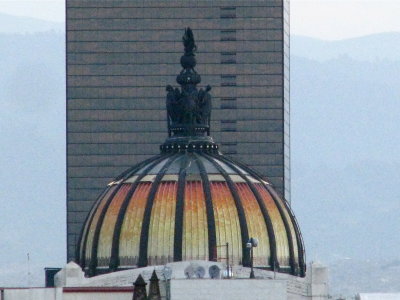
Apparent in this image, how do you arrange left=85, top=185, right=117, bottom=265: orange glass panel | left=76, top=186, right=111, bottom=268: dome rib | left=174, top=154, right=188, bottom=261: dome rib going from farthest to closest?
left=76, top=186, right=111, bottom=268: dome rib → left=85, top=185, right=117, bottom=265: orange glass panel → left=174, top=154, right=188, bottom=261: dome rib

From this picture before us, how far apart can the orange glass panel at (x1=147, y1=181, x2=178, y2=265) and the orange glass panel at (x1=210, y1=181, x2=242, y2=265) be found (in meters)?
2.45

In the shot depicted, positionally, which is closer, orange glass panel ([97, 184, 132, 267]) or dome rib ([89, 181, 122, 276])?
orange glass panel ([97, 184, 132, 267])

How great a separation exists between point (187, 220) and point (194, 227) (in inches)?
23.8

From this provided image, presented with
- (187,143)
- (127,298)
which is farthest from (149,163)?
(127,298)

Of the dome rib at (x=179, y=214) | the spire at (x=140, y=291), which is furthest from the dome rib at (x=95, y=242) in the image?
the spire at (x=140, y=291)

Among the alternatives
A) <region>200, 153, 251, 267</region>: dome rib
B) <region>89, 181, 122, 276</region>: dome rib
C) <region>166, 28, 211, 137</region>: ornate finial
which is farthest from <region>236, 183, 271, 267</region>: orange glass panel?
<region>89, 181, 122, 276</region>: dome rib

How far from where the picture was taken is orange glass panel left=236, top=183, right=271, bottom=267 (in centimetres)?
14925

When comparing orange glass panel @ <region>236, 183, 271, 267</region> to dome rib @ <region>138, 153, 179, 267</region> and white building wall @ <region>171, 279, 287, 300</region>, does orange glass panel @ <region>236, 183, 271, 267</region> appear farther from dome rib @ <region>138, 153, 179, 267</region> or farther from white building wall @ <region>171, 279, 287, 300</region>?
white building wall @ <region>171, 279, 287, 300</region>

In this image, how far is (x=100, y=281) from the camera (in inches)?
5832

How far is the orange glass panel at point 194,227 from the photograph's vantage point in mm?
148625

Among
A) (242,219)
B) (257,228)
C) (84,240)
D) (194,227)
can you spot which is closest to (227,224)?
(242,219)

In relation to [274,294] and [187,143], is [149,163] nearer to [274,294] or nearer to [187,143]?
[187,143]

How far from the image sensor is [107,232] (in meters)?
151

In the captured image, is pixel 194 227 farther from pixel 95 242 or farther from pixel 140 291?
pixel 140 291
